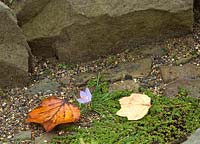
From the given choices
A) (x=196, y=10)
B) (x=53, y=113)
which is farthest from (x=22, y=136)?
(x=196, y=10)

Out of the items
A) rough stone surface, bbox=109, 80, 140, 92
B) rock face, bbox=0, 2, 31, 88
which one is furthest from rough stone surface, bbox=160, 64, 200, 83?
rock face, bbox=0, 2, 31, 88

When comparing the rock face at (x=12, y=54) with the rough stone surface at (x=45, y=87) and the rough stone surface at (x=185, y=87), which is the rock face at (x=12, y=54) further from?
the rough stone surface at (x=185, y=87)

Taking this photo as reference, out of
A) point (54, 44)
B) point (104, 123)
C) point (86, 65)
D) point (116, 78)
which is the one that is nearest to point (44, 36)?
point (54, 44)

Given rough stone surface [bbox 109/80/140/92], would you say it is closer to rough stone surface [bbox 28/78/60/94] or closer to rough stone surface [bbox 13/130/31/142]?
rough stone surface [bbox 28/78/60/94]

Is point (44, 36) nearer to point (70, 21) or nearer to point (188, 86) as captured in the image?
point (70, 21)

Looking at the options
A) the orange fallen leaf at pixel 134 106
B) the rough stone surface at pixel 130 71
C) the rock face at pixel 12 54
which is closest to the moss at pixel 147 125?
the orange fallen leaf at pixel 134 106
